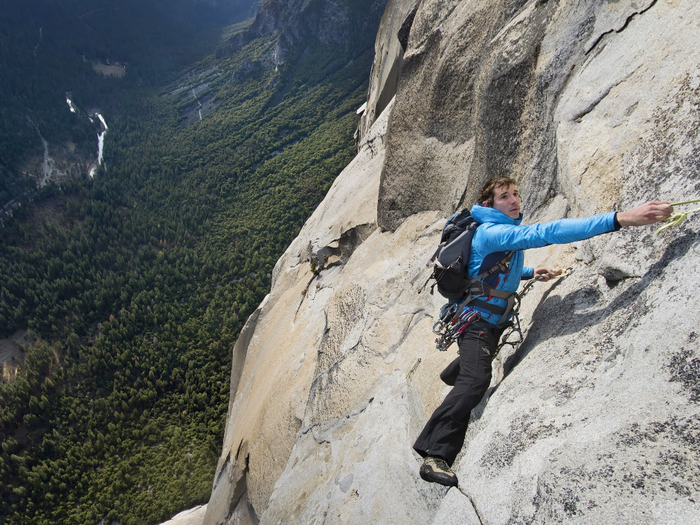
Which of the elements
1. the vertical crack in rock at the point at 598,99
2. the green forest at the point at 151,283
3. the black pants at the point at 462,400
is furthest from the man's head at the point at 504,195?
the green forest at the point at 151,283

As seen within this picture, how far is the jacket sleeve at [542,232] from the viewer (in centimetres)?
295

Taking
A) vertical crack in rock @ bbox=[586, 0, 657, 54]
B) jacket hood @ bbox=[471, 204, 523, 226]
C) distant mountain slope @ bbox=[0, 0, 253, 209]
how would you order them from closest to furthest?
jacket hood @ bbox=[471, 204, 523, 226] → vertical crack in rock @ bbox=[586, 0, 657, 54] → distant mountain slope @ bbox=[0, 0, 253, 209]

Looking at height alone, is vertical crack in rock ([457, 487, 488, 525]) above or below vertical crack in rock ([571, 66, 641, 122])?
below

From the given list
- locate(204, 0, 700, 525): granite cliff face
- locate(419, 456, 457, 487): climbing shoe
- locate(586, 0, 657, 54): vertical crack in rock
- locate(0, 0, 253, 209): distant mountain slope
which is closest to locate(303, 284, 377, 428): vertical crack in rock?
locate(204, 0, 700, 525): granite cliff face

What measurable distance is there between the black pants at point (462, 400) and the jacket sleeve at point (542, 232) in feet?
2.95

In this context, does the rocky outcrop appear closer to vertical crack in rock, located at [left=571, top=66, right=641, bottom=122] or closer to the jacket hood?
vertical crack in rock, located at [left=571, top=66, right=641, bottom=122]

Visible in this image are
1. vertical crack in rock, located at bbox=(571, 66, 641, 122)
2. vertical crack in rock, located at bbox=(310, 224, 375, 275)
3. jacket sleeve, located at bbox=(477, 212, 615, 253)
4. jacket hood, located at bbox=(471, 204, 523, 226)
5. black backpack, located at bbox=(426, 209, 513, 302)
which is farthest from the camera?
vertical crack in rock, located at bbox=(310, 224, 375, 275)

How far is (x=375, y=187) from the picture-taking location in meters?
12.9

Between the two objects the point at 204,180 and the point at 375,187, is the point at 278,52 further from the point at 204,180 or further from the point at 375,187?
the point at 375,187

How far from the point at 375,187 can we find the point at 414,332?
727 cm

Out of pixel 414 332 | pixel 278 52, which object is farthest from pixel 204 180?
pixel 414 332

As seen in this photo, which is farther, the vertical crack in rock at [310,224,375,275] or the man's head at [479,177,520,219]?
the vertical crack in rock at [310,224,375,275]

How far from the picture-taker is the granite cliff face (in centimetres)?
263

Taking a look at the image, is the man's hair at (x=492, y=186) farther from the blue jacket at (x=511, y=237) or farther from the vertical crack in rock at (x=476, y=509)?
the vertical crack in rock at (x=476, y=509)
